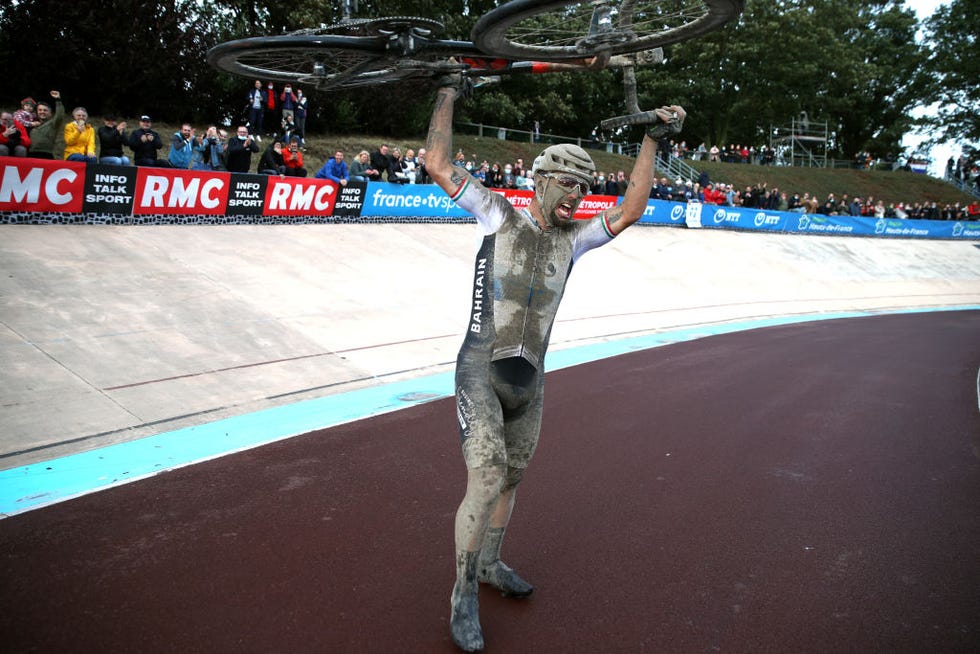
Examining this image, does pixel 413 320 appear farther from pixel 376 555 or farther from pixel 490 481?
pixel 490 481

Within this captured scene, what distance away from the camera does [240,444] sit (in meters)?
6.85

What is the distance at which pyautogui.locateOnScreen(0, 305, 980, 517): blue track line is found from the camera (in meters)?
5.52

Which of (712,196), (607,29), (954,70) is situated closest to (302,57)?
(607,29)

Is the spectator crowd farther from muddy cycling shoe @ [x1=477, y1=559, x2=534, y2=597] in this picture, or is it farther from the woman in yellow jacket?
muddy cycling shoe @ [x1=477, y1=559, x2=534, y2=597]

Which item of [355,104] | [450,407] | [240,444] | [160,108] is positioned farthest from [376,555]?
[355,104]

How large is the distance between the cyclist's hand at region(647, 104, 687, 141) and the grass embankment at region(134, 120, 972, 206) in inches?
904

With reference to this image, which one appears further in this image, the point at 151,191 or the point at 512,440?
the point at 151,191

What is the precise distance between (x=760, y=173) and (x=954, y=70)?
26.7 metres

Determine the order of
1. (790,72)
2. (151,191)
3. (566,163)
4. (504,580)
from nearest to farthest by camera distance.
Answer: (566,163)
(504,580)
(151,191)
(790,72)

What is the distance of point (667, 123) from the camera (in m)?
3.74

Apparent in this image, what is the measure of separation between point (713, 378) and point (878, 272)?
23485 mm

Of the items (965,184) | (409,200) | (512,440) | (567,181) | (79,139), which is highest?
(965,184)

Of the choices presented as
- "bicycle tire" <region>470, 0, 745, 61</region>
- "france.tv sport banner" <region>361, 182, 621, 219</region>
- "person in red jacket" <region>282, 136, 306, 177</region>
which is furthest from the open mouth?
"person in red jacket" <region>282, 136, 306, 177</region>

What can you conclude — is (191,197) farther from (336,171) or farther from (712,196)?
(712,196)
